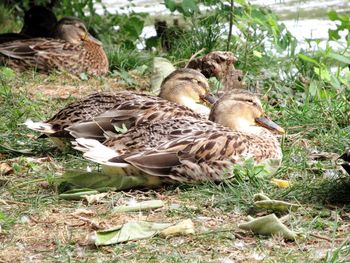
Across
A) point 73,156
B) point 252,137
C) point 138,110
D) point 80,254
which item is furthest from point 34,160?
point 80,254

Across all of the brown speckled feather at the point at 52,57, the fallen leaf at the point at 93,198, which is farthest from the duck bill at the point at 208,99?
the brown speckled feather at the point at 52,57

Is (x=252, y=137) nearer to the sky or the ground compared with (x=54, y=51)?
nearer to the sky

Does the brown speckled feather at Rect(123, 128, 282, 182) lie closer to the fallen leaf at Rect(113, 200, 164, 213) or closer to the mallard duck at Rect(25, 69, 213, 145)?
the fallen leaf at Rect(113, 200, 164, 213)

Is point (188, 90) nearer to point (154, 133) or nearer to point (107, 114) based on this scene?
point (107, 114)

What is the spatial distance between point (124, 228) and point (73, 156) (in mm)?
1725

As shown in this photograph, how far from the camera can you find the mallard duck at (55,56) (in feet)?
31.4

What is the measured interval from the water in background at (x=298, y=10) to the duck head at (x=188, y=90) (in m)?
3.93

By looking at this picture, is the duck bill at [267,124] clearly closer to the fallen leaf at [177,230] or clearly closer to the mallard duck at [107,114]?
the mallard duck at [107,114]

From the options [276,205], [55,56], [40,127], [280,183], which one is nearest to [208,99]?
[40,127]

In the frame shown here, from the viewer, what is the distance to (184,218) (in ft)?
17.0

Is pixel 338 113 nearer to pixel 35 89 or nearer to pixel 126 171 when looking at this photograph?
pixel 126 171

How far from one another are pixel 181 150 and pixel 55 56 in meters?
4.23

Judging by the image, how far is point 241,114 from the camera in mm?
6398

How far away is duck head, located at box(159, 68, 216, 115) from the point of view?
23.8ft
